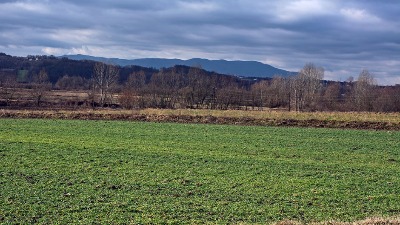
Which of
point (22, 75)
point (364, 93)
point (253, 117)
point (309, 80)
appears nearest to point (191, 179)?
point (253, 117)

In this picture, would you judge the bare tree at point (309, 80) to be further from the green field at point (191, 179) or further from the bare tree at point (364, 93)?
the green field at point (191, 179)

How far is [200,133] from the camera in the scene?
27.9 meters

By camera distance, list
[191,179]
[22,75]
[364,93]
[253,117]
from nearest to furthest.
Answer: [191,179]
[253,117]
[364,93]
[22,75]

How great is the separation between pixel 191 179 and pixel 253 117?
2364 centimetres

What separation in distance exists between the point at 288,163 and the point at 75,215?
Result: 9.79 m

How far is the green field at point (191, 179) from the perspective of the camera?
9953mm

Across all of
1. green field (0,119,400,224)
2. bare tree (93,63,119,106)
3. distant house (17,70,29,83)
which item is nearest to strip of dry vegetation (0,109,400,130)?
green field (0,119,400,224)

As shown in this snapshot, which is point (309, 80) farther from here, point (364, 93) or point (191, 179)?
point (191, 179)

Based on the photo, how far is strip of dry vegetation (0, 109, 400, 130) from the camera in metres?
34.3

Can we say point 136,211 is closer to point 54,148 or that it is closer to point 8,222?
point 8,222

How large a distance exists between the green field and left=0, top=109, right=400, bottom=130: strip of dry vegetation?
9382mm

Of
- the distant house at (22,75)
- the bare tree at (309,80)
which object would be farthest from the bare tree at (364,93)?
the distant house at (22,75)

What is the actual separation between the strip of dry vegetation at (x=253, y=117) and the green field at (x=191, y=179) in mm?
9382

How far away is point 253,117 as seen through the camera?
121ft
